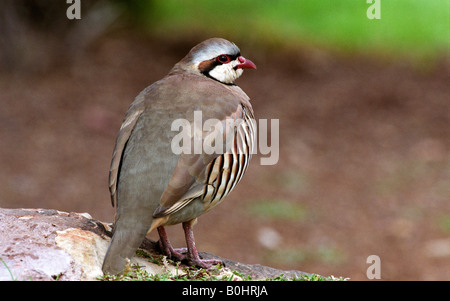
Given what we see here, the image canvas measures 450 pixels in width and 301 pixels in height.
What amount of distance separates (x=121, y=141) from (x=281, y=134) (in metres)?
6.00

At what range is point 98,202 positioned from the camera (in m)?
8.83

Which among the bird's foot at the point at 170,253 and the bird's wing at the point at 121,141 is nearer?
the bird's wing at the point at 121,141

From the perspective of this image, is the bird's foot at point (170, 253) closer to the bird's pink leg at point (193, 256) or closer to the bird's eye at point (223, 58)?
the bird's pink leg at point (193, 256)

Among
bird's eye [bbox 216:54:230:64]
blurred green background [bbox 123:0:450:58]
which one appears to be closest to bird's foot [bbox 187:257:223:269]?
bird's eye [bbox 216:54:230:64]

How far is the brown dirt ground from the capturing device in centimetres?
850

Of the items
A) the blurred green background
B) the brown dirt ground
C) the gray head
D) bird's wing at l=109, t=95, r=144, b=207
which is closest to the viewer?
bird's wing at l=109, t=95, r=144, b=207

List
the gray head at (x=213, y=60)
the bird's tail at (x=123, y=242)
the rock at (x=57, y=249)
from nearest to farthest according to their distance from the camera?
1. the rock at (x=57, y=249)
2. the bird's tail at (x=123, y=242)
3. the gray head at (x=213, y=60)

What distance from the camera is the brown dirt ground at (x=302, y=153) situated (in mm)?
8500

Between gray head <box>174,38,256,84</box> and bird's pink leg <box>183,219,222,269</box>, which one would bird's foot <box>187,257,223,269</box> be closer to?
bird's pink leg <box>183,219,222,269</box>

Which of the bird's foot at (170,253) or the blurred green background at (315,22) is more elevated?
the blurred green background at (315,22)

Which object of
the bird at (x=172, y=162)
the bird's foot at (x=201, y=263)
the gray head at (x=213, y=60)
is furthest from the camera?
the gray head at (x=213, y=60)

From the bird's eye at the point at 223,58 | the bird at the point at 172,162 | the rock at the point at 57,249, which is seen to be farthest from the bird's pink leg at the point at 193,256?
the bird's eye at the point at 223,58

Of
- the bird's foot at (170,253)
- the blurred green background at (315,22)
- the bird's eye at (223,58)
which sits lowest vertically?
the bird's foot at (170,253)

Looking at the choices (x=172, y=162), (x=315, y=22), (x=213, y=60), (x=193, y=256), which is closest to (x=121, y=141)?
(x=172, y=162)
